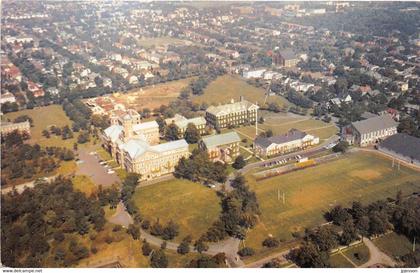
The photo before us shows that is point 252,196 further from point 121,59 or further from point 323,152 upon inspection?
point 121,59

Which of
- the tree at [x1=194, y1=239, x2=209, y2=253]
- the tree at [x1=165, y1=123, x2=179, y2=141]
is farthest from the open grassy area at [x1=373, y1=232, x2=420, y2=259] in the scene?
the tree at [x1=165, y1=123, x2=179, y2=141]

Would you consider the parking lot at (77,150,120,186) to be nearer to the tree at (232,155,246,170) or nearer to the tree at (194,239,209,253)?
the tree at (232,155,246,170)

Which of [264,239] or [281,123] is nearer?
[264,239]

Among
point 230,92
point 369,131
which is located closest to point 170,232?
point 369,131

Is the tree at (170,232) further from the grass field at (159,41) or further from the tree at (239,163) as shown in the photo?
the grass field at (159,41)

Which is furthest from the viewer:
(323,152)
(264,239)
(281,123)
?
(281,123)

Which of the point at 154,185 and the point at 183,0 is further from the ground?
the point at 183,0

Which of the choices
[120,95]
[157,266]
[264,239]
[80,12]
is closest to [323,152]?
[264,239]
